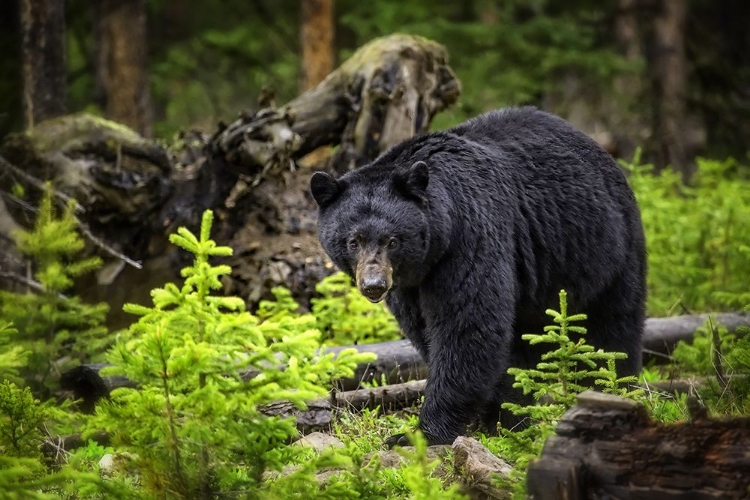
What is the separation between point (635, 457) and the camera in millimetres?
2980

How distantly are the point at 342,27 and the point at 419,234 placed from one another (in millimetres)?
13883

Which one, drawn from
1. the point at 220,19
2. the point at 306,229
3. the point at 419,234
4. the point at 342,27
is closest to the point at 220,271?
the point at 419,234

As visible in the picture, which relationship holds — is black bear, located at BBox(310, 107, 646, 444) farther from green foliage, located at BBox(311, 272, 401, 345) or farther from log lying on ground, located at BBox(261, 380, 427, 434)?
green foliage, located at BBox(311, 272, 401, 345)

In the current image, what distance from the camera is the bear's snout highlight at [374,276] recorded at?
4535 millimetres

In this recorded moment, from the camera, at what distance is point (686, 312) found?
7.43m

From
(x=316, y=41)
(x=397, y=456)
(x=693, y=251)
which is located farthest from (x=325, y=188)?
(x=316, y=41)

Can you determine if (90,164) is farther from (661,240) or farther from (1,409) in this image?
(661,240)

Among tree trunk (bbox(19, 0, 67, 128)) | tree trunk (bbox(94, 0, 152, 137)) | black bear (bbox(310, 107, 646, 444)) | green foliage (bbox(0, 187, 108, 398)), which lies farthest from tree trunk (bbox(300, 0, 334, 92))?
black bear (bbox(310, 107, 646, 444))

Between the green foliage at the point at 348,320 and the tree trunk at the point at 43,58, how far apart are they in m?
3.27

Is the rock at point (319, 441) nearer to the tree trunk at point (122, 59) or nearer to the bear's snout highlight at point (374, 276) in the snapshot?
the bear's snout highlight at point (374, 276)

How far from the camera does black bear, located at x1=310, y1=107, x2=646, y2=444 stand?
15.5 ft

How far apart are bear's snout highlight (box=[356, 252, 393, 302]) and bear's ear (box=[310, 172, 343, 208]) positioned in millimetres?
463

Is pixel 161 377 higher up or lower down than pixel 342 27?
lower down

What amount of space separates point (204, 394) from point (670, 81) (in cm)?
1326
